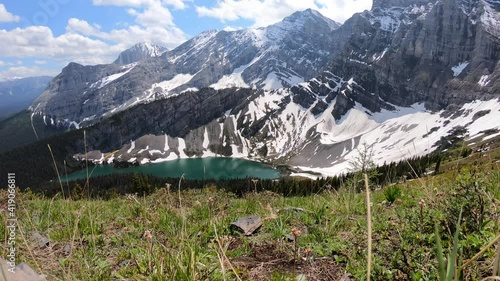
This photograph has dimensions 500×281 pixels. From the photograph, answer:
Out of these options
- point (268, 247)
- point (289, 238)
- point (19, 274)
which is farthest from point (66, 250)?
point (289, 238)

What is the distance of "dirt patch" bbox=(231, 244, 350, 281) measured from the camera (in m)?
3.83

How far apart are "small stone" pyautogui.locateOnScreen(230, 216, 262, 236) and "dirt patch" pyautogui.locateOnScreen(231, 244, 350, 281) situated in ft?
2.81

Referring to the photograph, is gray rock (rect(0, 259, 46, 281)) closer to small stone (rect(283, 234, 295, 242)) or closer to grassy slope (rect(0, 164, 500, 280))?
grassy slope (rect(0, 164, 500, 280))

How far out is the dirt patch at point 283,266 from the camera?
12.5 ft

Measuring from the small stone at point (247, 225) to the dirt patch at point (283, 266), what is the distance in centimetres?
86

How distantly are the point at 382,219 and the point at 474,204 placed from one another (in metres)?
1.55

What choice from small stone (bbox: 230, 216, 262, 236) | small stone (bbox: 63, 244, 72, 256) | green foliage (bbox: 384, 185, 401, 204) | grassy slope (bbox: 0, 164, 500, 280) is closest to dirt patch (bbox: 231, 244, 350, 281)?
grassy slope (bbox: 0, 164, 500, 280)

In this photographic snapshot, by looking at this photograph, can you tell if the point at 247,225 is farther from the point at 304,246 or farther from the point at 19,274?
the point at 19,274

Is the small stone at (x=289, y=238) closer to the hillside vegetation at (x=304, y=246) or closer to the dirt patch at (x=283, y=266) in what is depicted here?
the hillside vegetation at (x=304, y=246)

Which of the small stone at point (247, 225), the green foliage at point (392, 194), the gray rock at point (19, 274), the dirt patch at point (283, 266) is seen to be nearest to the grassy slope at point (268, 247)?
the dirt patch at point (283, 266)

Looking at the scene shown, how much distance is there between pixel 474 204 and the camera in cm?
406

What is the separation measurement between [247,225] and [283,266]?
1.60 metres

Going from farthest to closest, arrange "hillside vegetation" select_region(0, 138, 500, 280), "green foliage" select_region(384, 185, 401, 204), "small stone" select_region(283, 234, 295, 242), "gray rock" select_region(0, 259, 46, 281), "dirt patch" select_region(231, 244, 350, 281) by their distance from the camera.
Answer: "green foliage" select_region(384, 185, 401, 204) < "small stone" select_region(283, 234, 295, 242) < "dirt patch" select_region(231, 244, 350, 281) < "hillside vegetation" select_region(0, 138, 500, 280) < "gray rock" select_region(0, 259, 46, 281)

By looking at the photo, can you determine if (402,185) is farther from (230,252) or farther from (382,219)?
(230,252)
